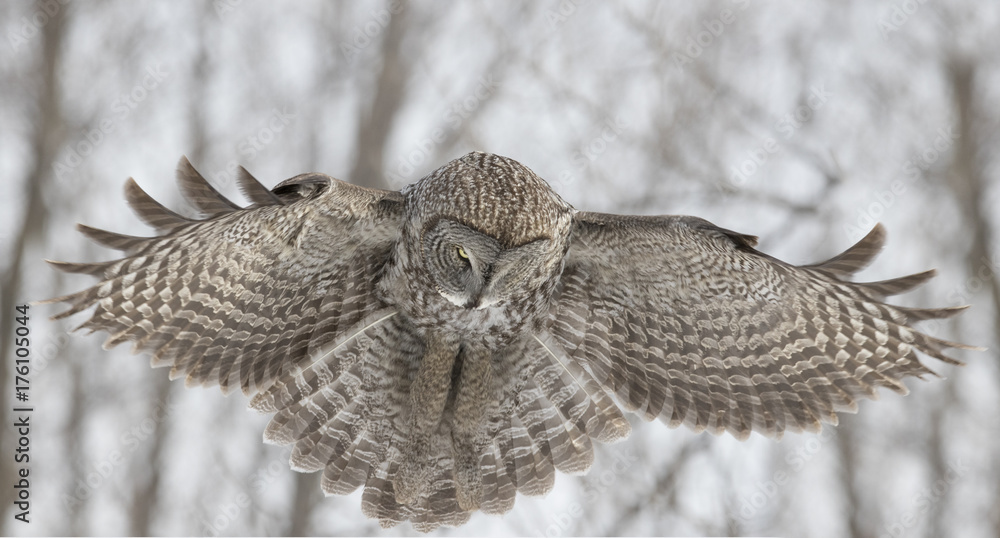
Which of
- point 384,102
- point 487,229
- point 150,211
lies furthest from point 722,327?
point 384,102

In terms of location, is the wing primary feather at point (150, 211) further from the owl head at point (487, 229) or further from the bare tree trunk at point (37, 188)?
the bare tree trunk at point (37, 188)

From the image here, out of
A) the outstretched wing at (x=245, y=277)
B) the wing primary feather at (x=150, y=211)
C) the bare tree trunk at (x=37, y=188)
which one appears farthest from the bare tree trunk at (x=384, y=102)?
the wing primary feather at (x=150, y=211)

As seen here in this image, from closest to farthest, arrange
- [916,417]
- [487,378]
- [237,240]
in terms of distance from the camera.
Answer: [237,240], [487,378], [916,417]

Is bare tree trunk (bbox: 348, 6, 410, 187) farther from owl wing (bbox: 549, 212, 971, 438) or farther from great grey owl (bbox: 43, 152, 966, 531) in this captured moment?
owl wing (bbox: 549, 212, 971, 438)

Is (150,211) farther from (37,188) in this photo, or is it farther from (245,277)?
(37,188)

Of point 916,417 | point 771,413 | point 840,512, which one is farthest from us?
point 916,417

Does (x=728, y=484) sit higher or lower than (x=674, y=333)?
lower

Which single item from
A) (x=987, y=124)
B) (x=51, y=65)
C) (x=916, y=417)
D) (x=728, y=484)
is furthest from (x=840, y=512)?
(x=51, y=65)

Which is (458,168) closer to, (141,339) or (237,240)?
(237,240)
